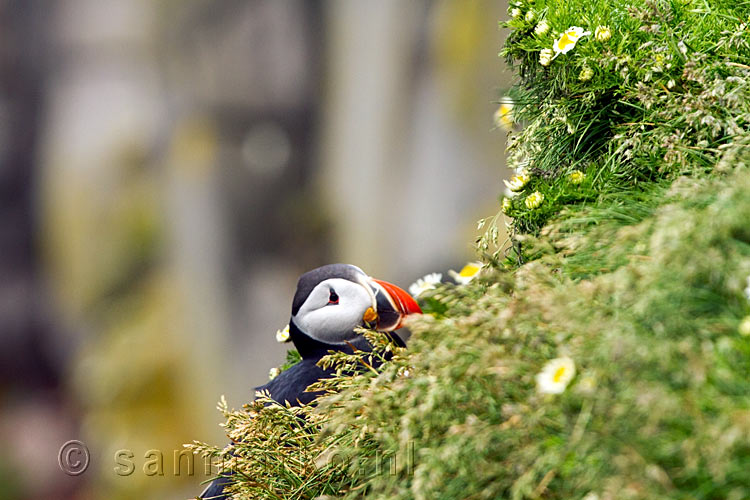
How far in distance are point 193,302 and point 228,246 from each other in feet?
1.72

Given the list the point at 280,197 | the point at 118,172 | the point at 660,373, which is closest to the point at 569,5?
the point at 660,373

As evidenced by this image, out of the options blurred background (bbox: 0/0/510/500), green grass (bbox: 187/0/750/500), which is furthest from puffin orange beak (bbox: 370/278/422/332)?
blurred background (bbox: 0/0/510/500)

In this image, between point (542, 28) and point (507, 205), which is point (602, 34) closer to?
point (542, 28)

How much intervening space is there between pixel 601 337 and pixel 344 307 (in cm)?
124

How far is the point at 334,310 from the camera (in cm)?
213

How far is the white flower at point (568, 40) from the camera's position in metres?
1.84

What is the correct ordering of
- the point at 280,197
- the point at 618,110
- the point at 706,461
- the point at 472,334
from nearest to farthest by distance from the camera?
the point at 706,461 → the point at 472,334 → the point at 618,110 → the point at 280,197

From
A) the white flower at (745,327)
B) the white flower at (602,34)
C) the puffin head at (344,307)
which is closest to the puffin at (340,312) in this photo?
Result: the puffin head at (344,307)

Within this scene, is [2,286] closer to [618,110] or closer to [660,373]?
[618,110]

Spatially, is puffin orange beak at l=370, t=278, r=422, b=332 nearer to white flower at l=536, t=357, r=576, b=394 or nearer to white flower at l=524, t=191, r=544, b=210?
white flower at l=524, t=191, r=544, b=210

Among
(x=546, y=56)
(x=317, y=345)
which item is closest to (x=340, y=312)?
(x=317, y=345)

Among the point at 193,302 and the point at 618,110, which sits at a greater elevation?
the point at 618,110

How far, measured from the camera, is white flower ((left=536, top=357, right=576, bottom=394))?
969 millimetres

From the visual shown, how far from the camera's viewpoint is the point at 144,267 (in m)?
5.26
